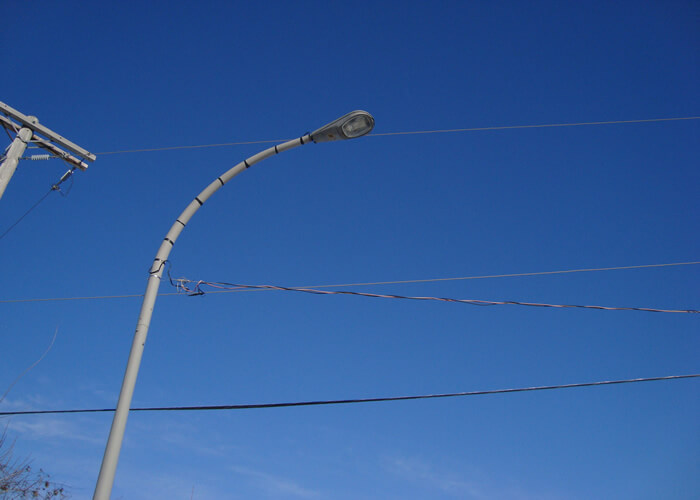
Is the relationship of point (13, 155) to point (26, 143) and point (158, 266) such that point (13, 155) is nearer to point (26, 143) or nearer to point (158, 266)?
point (26, 143)

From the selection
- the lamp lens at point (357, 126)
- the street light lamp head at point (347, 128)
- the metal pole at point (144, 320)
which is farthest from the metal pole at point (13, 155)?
the lamp lens at point (357, 126)

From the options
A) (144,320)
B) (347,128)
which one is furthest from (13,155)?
(347,128)

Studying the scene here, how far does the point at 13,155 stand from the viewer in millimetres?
8961

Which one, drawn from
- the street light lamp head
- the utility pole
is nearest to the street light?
the street light lamp head

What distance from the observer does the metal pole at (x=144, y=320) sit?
4.40 metres

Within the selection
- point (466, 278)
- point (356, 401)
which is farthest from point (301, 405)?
point (466, 278)

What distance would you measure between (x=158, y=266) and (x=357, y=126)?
259 centimetres

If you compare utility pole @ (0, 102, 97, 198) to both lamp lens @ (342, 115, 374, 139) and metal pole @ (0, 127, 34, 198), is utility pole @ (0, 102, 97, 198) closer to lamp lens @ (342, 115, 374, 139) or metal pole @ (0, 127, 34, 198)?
metal pole @ (0, 127, 34, 198)

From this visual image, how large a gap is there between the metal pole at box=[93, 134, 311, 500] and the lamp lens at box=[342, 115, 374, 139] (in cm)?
44

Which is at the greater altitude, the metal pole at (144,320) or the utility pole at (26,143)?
the utility pole at (26,143)

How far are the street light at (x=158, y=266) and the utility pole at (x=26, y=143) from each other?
466cm

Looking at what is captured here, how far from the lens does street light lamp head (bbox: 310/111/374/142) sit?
596cm

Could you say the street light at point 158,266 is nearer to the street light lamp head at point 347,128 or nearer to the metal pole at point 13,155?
the street light lamp head at point 347,128

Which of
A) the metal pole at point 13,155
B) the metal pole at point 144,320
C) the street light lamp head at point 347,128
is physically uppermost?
the metal pole at point 13,155
